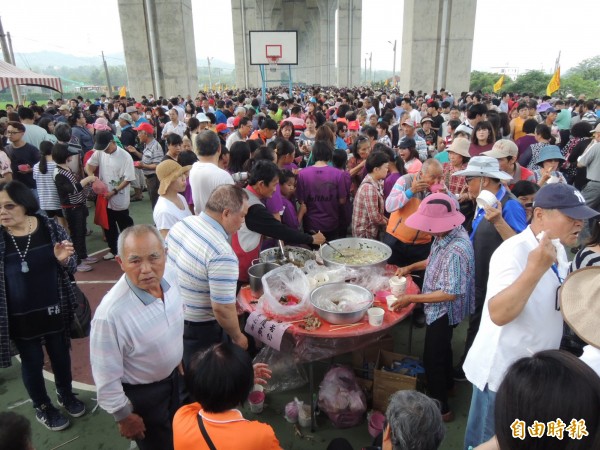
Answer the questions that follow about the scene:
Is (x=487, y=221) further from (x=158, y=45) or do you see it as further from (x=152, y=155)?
(x=158, y=45)

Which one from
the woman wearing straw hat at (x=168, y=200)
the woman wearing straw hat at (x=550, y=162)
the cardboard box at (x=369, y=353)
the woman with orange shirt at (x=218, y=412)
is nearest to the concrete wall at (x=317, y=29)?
the woman wearing straw hat at (x=550, y=162)

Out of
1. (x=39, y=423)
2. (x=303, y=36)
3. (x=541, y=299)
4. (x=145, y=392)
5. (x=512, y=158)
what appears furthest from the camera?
(x=303, y=36)

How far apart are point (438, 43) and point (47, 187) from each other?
1740cm

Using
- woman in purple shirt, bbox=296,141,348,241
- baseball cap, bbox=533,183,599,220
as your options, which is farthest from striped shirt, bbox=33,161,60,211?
baseball cap, bbox=533,183,599,220

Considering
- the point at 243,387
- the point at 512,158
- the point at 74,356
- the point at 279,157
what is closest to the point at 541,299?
the point at 243,387

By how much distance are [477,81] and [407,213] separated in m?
45.9

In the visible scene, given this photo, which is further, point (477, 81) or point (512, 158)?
point (477, 81)

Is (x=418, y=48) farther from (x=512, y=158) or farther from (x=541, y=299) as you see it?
(x=541, y=299)

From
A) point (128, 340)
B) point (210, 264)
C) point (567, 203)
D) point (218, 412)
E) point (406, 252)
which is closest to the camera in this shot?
point (218, 412)

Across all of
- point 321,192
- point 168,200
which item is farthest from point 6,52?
point 321,192

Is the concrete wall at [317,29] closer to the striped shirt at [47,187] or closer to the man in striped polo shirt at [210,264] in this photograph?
the striped shirt at [47,187]

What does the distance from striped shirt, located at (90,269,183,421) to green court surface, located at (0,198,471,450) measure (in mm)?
1270

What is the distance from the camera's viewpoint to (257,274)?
3.36 meters

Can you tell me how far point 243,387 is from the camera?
1622mm
